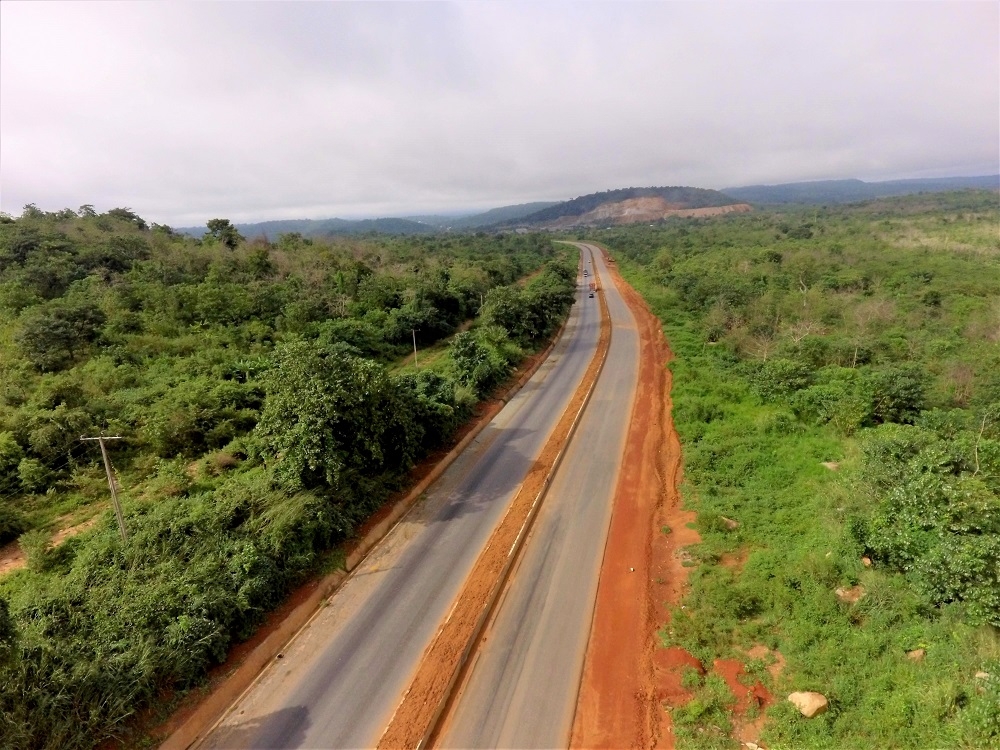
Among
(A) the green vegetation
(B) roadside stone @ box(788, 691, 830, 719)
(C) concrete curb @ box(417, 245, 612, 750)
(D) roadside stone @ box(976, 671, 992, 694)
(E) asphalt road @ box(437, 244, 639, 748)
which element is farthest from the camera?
(C) concrete curb @ box(417, 245, 612, 750)

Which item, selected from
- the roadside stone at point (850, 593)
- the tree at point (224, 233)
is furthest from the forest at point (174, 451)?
the tree at point (224, 233)

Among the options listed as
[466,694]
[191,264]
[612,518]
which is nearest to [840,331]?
[612,518]

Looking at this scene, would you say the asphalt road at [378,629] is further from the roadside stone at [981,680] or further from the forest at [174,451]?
the roadside stone at [981,680]

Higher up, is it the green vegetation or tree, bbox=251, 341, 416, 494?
tree, bbox=251, 341, 416, 494

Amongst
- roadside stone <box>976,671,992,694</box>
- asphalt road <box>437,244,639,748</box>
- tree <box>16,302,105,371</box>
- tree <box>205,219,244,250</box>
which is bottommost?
asphalt road <box>437,244,639,748</box>

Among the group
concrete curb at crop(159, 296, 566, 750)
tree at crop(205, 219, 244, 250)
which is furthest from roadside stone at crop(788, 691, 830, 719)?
tree at crop(205, 219, 244, 250)

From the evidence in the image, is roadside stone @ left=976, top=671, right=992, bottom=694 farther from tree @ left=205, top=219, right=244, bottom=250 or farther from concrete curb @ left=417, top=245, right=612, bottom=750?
tree @ left=205, top=219, right=244, bottom=250

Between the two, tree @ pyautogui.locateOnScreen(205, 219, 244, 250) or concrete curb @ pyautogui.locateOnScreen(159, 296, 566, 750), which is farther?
tree @ pyautogui.locateOnScreen(205, 219, 244, 250)

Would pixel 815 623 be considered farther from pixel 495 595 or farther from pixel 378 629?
pixel 378 629
